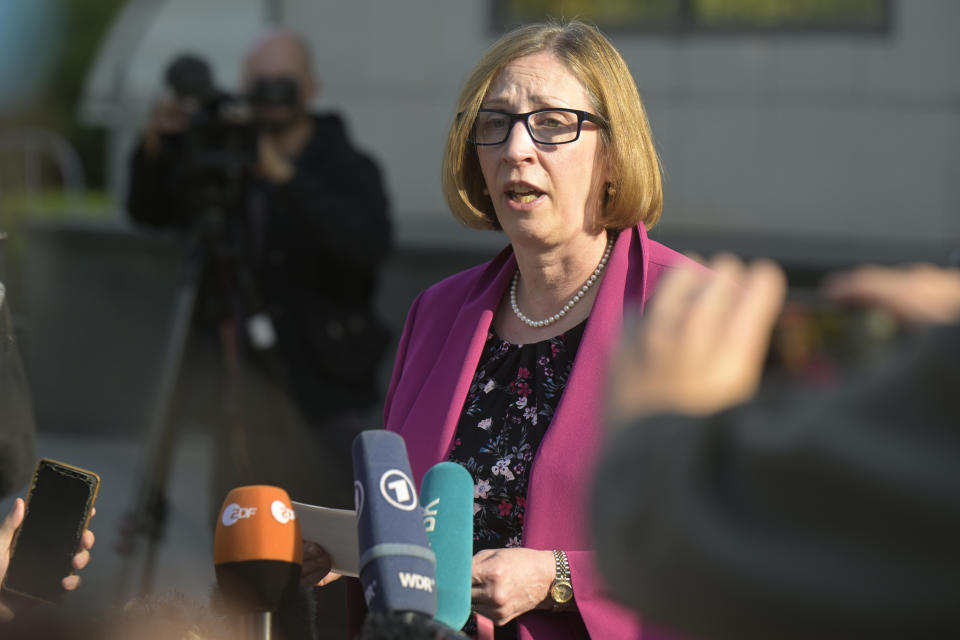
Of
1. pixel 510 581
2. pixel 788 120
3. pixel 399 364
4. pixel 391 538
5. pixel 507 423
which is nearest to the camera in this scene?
pixel 391 538

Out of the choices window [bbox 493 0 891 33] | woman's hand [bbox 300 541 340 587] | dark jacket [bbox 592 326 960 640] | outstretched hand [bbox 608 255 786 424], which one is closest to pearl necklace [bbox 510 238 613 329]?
woman's hand [bbox 300 541 340 587]

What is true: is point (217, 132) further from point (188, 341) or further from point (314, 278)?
point (188, 341)

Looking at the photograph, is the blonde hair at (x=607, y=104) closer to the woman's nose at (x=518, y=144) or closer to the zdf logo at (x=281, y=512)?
the woman's nose at (x=518, y=144)

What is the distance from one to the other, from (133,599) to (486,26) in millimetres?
5319

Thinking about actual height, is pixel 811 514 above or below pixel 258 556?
above

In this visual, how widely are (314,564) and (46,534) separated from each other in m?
0.38

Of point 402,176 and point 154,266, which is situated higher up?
point 402,176

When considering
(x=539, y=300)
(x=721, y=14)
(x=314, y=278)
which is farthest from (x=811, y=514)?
(x=721, y=14)

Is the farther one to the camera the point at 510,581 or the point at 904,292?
the point at 510,581

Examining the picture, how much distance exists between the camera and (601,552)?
2.89ft

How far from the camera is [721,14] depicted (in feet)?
20.7

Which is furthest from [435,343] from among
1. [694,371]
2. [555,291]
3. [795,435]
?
[795,435]

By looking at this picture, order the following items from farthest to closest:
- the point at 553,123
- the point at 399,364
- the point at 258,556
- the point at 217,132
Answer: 1. the point at 217,132
2. the point at 399,364
3. the point at 553,123
4. the point at 258,556

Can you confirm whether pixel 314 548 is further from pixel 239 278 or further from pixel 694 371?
pixel 239 278
